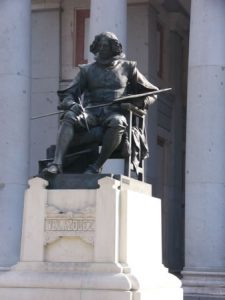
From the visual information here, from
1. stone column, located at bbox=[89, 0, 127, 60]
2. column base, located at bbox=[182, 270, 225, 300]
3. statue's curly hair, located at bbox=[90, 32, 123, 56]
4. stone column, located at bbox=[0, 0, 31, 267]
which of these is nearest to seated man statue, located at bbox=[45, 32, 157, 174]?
statue's curly hair, located at bbox=[90, 32, 123, 56]

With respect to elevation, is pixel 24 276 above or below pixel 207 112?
below

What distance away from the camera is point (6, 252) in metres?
24.6

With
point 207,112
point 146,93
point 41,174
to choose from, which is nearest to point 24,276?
point 41,174

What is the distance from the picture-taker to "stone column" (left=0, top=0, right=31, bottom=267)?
971 inches

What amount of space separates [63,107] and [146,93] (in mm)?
1276

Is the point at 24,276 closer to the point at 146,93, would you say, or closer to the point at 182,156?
the point at 146,93

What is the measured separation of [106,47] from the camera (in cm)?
1364

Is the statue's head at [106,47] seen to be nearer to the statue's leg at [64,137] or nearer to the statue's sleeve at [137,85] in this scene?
the statue's sleeve at [137,85]

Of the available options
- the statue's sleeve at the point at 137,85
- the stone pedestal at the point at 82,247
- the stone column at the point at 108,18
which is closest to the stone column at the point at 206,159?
the stone column at the point at 108,18

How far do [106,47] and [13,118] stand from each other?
11797 mm

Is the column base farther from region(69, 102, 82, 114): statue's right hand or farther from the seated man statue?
region(69, 102, 82, 114): statue's right hand

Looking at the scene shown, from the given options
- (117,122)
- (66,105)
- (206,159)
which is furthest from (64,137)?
(206,159)

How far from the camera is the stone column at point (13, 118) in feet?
80.9

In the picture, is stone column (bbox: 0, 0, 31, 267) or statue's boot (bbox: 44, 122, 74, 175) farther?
stone column (bbox: 0, 0, 31, 267)
